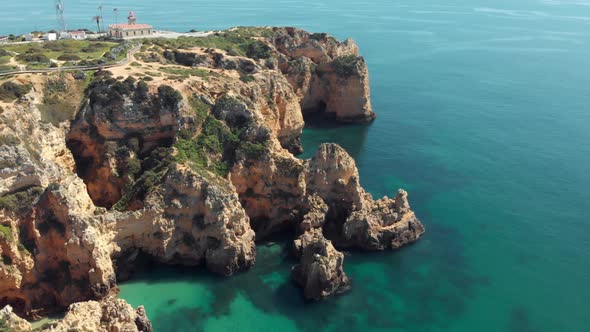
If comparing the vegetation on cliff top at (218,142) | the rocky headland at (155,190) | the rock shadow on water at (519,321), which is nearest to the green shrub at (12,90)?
the rocky headland at (155,190)

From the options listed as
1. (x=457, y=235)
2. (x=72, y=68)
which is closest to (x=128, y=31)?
(x=72, y=68)

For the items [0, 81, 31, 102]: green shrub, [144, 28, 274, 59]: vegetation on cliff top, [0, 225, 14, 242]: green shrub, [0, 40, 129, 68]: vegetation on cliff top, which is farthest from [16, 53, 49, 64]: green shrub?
[0, 225, 14, 242]: green shrub

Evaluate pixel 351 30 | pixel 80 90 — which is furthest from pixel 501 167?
pixel 351 30

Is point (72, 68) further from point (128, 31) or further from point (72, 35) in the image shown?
point (72, 35)

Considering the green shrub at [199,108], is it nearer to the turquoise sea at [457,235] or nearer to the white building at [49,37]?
the turquoise sea at [457,235]

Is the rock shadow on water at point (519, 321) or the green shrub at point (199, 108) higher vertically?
the green shrub at point (199, 108)

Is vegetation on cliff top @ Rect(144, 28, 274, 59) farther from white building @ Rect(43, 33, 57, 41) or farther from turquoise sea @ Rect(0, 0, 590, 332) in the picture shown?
turquoise sea @ Rect(0, 0, 590, 332)

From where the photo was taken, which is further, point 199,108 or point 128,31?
point 128,31

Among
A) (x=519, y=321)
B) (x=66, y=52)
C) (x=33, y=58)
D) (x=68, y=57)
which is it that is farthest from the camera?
(x=66, y=52)
